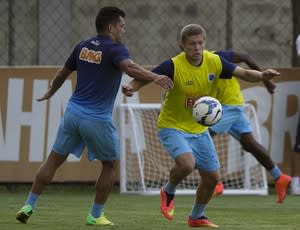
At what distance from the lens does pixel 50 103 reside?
1403 centimetres

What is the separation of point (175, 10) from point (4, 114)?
357cm

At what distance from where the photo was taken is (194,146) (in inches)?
382

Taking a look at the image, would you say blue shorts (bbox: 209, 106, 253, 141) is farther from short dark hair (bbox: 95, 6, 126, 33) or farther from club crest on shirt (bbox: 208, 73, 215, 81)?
short dark hair (bbox: 95, 6, 126, 33)

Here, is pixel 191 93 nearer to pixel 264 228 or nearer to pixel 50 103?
pixel 264 228

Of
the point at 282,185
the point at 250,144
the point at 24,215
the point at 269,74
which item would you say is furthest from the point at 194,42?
the point at 250,144

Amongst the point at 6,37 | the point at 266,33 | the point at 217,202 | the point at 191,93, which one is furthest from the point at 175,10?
the point at 191,93

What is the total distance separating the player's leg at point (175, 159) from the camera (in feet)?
31.2

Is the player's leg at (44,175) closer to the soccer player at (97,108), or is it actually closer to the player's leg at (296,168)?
the soccer player at (97,108)

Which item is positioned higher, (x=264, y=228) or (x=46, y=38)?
(x=46, y=38)

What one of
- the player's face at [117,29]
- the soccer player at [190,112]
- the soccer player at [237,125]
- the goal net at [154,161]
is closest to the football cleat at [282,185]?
the soccer player at [237,125]

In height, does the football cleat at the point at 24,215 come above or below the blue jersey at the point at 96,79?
below

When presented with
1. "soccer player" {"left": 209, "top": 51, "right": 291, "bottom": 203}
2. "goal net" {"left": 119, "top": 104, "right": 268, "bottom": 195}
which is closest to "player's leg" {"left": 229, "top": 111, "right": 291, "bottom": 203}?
"soccer player" {"left": 209, "top": 51, "right": 291, "bottom": 203}

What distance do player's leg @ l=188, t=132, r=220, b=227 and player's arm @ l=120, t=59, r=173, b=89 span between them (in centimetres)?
87

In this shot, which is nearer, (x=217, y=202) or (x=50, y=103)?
(x=217, y=202)
